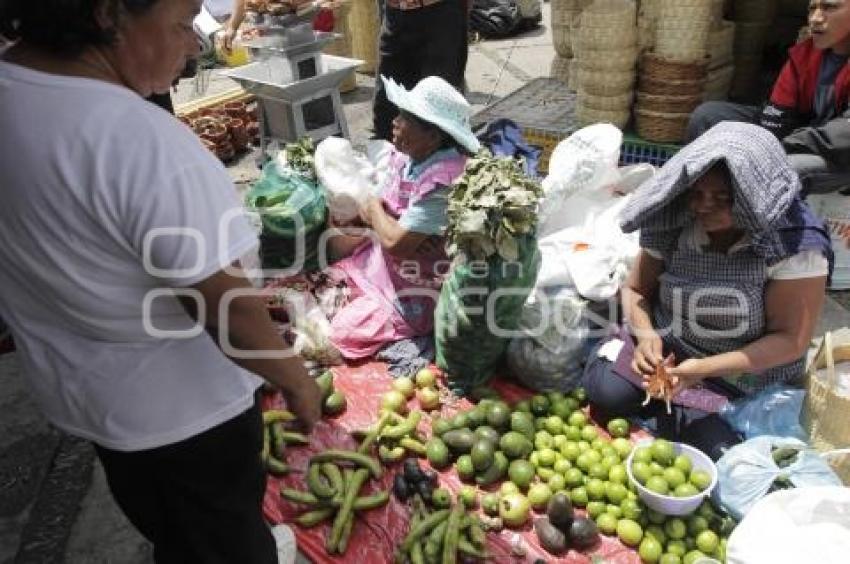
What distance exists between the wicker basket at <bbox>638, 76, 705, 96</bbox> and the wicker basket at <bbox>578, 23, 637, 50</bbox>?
288 millimetres

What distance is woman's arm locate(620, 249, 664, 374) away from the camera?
2.89 metres

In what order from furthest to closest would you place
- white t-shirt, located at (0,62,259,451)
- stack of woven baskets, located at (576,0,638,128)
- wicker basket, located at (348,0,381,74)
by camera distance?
wicker basket, located at (348,0,381,74) → stack of woven baskets, located at (576,0,638,128) → white t-shirt, located at (0,62,259,451)

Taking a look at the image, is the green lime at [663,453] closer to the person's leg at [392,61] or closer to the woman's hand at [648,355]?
the woman's hand at [648,355]

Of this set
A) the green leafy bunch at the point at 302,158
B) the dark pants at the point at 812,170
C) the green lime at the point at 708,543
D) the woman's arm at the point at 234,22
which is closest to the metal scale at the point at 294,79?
the woman's arm at the point at 234,22

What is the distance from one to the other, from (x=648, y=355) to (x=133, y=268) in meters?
2.10

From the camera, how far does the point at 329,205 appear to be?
12.8 feet

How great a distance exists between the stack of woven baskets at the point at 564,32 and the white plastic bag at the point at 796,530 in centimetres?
403

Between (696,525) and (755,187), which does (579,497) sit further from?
(755,187)

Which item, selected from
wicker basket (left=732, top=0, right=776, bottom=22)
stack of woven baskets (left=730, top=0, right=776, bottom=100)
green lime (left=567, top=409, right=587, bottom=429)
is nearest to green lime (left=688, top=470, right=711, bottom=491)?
green lime (left=567, top=409, right=587, bottom=429)

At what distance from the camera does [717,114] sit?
414 centimetres

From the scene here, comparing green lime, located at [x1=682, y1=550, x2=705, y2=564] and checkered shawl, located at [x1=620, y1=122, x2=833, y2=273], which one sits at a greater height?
checkered shawl, located at [x1=620, y1=122, x2=833, y2=273]

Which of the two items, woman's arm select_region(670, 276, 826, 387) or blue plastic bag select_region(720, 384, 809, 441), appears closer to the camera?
woman's arm select_region(670, 276, 826, 387)

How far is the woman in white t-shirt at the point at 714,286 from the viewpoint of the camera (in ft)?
7.98

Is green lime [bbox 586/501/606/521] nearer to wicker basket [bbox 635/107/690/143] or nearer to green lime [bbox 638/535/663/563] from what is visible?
green lime [bbox 638/535/663/563]
